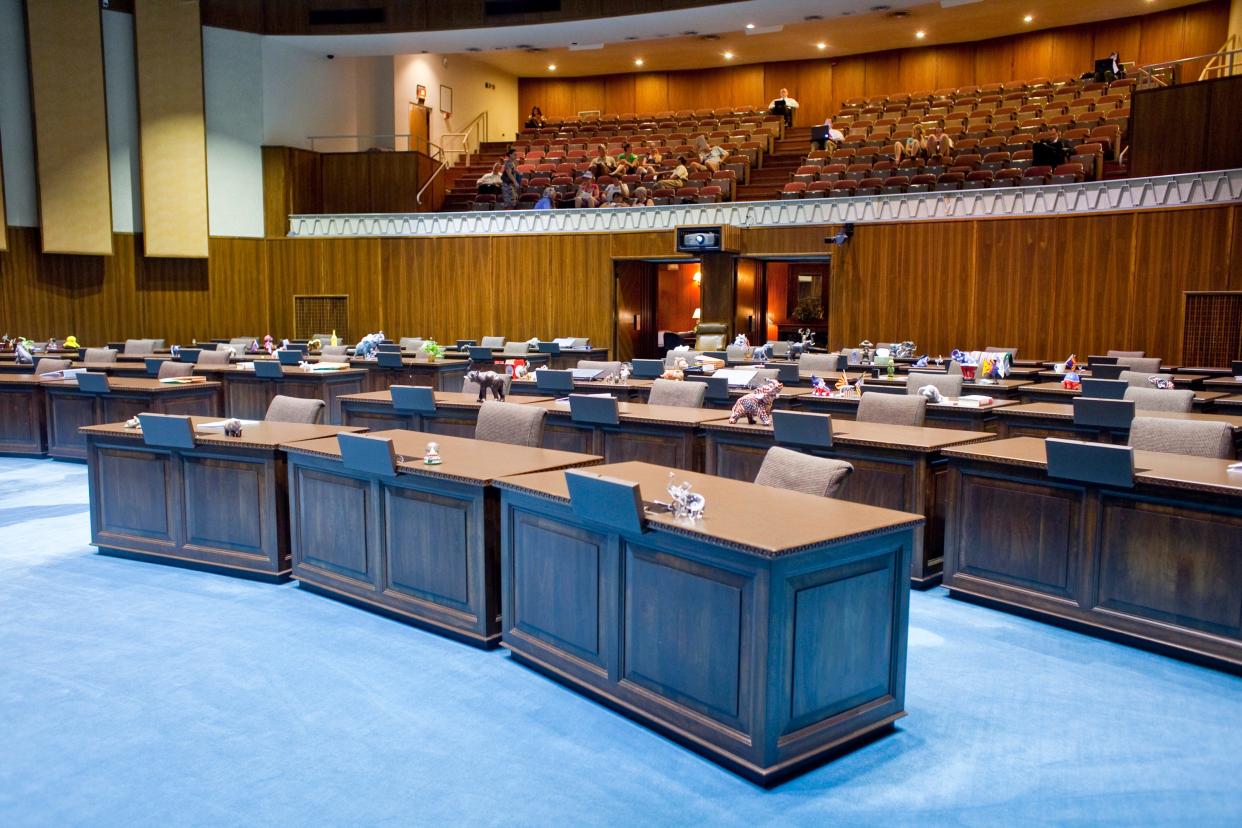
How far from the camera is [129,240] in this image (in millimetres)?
17766

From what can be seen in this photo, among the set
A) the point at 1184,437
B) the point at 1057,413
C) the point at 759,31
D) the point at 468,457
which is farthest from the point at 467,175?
the point at 1184,437

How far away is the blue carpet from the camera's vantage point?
2955mm

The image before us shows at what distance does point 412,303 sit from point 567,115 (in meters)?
9.51

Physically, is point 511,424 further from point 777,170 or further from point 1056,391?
point 777,170

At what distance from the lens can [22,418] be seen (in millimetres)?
9500

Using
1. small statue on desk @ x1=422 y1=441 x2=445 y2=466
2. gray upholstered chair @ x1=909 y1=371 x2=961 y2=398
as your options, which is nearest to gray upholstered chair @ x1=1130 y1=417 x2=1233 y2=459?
gray upholstered chair @ x1=909 y1=371 x2=961 y2=398

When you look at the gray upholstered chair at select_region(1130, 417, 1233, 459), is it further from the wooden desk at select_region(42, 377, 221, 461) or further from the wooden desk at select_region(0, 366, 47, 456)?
the wooden desk at select_region(0, 366, 47, 456)

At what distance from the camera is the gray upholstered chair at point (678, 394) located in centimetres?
720

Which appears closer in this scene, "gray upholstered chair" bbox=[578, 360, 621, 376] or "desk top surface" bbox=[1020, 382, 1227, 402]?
"desk top surface" bbox=[1020, 382, 1227, 402]

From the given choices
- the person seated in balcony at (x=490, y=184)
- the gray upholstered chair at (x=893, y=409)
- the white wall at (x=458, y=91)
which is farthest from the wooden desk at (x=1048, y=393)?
the white wall at (x=458, y=91)

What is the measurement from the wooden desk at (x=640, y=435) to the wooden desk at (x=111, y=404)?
385 cm

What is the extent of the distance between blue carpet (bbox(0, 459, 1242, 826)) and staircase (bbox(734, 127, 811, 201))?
45.9ft

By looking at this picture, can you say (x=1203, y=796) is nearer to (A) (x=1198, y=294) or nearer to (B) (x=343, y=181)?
(A) (x=1198, y=294)

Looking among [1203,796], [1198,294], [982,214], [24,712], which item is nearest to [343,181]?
[982,214]
